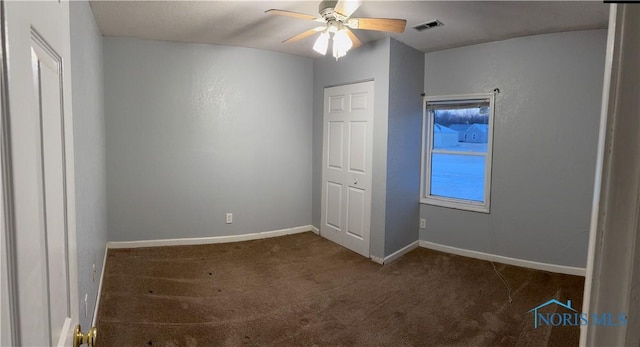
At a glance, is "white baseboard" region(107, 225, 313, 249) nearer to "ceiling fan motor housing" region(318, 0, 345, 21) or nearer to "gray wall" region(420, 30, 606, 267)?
"gray wall" region(420, 30, 606, 267)

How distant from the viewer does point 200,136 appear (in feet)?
13.1

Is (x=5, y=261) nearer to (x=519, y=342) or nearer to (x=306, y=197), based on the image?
(x=519, y=342)

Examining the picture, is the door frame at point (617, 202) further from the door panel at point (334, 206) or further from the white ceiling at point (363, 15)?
the door panel at point (334, 206)

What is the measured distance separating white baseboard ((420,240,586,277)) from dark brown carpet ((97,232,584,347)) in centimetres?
9

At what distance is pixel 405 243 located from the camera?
157 inches

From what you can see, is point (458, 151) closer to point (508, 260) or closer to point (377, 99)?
point (377, 99)

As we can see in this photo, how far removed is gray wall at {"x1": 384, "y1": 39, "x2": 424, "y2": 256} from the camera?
362 cm

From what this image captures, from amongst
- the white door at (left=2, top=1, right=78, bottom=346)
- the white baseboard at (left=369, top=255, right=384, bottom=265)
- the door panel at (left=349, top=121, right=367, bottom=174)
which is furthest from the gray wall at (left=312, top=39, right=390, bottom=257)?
the white door at (left=2, top=1, right=78, bottom=346)

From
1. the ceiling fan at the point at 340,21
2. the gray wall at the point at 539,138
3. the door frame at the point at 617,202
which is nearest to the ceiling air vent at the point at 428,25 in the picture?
the ceiling fan at the point at 340,21

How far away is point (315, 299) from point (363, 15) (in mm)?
2435

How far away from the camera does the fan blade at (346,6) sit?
85.9 inches

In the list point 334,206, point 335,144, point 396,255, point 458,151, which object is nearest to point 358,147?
point 335,144

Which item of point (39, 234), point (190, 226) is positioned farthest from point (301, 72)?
point (39, 234)

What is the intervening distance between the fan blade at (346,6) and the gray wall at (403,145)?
1347 millimetres
